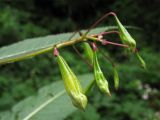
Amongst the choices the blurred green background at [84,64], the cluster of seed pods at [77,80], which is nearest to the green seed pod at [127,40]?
the cluster of seed pods at [77,80]

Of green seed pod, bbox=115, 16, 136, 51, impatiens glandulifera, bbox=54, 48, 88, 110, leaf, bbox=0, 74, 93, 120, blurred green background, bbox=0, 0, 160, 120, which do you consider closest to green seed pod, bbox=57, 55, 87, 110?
impatiens glandulifera, bbox=54, 48, 88, 110

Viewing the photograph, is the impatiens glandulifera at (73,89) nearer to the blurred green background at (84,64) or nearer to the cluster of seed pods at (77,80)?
the cluster of seed pods at (77,80)

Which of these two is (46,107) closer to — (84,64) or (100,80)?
(100,80)

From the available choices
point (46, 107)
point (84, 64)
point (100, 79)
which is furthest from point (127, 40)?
point (84, 64)

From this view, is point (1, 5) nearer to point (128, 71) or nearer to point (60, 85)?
point (128, 71)

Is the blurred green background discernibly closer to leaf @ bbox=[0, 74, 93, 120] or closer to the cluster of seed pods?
leaf @ bbox=[0, 74, 93, 120]

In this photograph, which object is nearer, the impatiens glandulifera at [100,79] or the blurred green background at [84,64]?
the impatiens glandulifera at [100,79]
